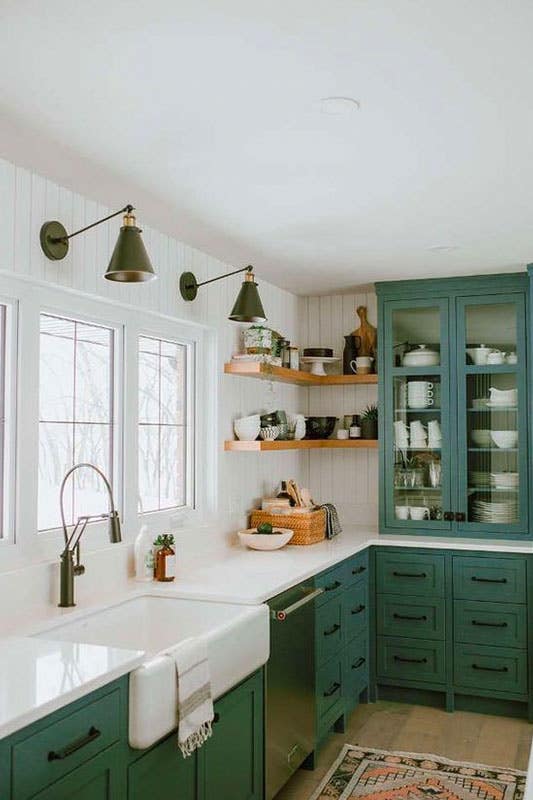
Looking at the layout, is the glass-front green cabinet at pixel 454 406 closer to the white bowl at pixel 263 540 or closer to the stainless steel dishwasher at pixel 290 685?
the white bowl at pixel 263 540

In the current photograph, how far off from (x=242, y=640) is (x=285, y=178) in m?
1.70

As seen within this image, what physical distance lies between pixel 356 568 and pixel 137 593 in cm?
158

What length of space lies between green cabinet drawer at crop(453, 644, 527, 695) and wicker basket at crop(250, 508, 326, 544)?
1022 millimetres

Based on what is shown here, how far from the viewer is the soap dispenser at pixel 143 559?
345 centimetres

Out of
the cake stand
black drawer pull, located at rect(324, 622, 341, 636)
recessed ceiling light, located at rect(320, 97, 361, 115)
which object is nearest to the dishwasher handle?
black drawer pull, located at rect(324, 622, 341, 636)

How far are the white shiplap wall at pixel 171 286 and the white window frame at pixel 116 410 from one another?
0.19ft

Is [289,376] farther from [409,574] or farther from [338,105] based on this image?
[338,105]

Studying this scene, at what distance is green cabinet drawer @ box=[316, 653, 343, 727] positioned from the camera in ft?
12.5

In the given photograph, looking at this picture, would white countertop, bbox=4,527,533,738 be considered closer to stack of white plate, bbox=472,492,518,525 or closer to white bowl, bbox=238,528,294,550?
white bowl, bbox=238,528,294,550

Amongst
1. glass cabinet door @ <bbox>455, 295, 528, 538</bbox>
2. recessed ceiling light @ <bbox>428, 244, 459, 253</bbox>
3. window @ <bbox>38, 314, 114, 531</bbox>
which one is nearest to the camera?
window @ <bbox>38, 314, 114, 531</bbox>

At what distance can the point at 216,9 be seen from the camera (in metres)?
1.87

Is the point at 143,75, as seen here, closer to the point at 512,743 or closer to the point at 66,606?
the point at 66,606

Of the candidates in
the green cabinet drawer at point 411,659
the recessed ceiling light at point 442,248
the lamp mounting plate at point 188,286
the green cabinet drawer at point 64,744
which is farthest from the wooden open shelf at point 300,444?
the green cabinet drawer at point 64,744

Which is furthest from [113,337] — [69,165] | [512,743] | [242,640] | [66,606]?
[512,743]
